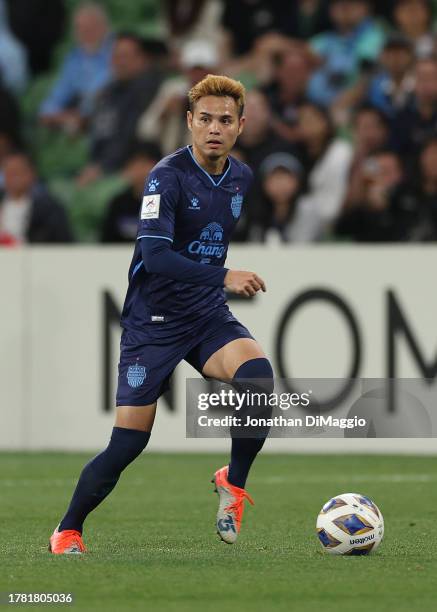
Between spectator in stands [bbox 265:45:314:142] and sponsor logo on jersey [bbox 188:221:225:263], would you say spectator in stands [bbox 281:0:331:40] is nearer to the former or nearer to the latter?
spectator in stands [bbox 265:45:314:142]

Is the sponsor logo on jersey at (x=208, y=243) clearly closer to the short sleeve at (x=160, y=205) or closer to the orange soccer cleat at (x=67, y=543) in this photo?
the short sleeve at (x=160, y=205)

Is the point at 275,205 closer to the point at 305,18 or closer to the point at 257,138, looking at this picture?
the point at 257,138

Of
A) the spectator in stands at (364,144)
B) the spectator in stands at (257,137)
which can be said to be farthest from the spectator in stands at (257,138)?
the spectator in stands at (364,144)

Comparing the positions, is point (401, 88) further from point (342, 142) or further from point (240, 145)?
point (240, 145)

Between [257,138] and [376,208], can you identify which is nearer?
[376,208]

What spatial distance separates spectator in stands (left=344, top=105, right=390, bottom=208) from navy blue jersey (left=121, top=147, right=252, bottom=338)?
6.89 meters

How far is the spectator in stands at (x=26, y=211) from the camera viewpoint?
45.3 ft

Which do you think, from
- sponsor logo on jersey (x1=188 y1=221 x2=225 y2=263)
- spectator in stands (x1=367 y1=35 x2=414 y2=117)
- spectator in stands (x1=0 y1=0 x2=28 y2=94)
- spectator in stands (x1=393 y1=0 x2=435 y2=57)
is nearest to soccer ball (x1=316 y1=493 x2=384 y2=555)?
sponsor logo on jersey (x1=188 y1=221 x2=225 y2=263)

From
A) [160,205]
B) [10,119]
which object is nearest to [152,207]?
[160,205]

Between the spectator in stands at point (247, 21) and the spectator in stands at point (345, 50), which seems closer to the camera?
the spectator in stands at point (345, 50)

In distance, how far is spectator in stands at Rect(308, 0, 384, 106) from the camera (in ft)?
49.0

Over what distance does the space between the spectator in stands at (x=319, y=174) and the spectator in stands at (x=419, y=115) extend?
0.51m

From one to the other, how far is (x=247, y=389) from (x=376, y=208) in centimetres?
697

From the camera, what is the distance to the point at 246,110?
13.6 meters
